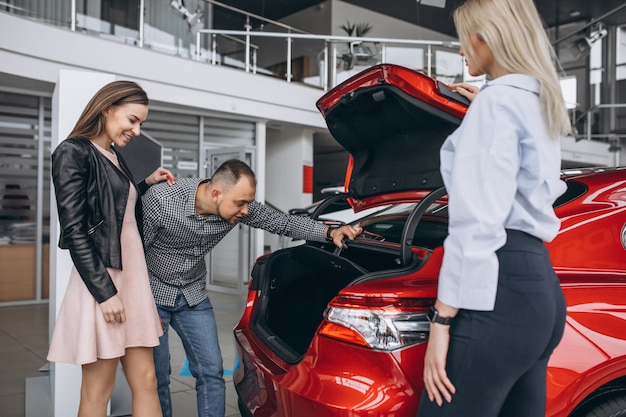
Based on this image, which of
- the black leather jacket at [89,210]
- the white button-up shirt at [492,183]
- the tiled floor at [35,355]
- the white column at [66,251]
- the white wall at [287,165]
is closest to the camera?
the white button-up shirt at [492,183]

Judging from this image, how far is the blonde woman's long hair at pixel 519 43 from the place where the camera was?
1273mm

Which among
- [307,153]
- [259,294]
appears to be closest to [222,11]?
[307,153]

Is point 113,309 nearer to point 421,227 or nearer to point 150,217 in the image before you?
point 150,217

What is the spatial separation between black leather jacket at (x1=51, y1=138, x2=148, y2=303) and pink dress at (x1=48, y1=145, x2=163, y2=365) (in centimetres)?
7

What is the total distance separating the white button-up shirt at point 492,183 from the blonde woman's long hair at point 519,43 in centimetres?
2

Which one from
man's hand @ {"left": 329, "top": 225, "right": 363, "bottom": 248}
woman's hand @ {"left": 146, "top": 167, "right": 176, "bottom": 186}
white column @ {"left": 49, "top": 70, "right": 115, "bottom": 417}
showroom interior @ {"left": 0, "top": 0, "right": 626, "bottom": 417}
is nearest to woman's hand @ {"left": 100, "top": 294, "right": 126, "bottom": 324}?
woman's hand @ {"left": 146, "top": 167, "right": 176, "bottom": 186}

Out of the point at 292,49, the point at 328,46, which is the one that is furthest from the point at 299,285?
the point at 328,46

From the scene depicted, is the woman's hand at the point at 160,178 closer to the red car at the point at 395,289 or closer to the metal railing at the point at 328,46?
the red car at the point at 395,289

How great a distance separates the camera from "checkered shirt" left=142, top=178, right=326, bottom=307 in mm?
2324

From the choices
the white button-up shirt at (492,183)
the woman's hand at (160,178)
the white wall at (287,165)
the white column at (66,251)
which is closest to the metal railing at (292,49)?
the white wall at (287,165)

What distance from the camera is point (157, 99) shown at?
329 inches

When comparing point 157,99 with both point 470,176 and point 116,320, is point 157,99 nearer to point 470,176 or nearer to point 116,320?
point 116,320

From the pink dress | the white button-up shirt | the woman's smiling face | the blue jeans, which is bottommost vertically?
the blue jeans

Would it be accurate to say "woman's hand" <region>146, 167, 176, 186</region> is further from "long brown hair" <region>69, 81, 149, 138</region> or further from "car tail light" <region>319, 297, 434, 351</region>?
"car tail light" <region>319, 297, 434, 351</region>
